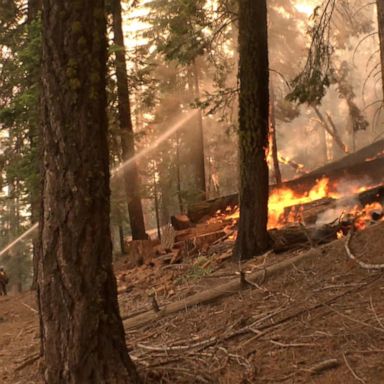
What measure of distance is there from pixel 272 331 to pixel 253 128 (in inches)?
192

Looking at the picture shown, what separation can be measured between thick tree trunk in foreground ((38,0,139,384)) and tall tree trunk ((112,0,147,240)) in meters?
11.9

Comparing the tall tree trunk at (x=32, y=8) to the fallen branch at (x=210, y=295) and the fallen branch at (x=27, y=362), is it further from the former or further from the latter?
the fallen branch at (x=27, y=362)

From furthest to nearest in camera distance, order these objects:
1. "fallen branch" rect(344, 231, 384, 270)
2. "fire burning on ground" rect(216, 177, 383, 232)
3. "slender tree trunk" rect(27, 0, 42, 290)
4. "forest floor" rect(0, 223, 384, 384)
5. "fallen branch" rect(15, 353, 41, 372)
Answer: "slender tree trunk" rect(27, 0, 42, 290) < "fire burning on ground" rect(216, 177, 383, 232) < "fallen branch" rect(344, 231, 384, 270) < "fallen branch" rect(15, 353, 41, 372) < "forest floor" rect(0, 223, 384, 384)

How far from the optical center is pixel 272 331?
18.1 ft

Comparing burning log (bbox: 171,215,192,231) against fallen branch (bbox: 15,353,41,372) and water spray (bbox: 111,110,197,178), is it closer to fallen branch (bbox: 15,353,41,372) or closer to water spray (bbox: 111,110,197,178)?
fallen branch (bbox: 15,353,41,372)

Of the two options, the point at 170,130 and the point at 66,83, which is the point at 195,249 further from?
the point at 170,130

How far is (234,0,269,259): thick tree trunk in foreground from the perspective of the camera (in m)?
9.41

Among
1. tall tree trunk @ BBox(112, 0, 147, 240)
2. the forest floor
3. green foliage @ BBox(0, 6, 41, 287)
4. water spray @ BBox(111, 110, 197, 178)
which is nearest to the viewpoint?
the forest floor

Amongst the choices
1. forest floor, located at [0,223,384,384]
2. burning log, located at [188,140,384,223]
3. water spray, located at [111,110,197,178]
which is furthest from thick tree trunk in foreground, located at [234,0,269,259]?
water spray, located at [111,110,197,178]

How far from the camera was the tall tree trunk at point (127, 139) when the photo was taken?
653 inches

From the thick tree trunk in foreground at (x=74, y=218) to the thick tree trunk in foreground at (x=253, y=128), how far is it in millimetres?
5596

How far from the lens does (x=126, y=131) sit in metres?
16.2

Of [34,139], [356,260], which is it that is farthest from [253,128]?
[34,139]

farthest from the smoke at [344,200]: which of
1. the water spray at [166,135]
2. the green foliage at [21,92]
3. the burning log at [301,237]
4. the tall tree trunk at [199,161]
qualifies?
the water spray at [166,135]
